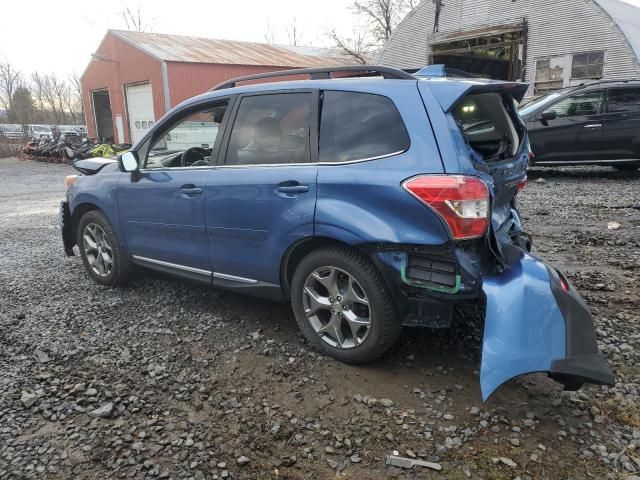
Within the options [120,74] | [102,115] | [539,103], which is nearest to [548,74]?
[539,103]

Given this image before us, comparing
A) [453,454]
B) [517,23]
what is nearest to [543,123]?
[517,23]

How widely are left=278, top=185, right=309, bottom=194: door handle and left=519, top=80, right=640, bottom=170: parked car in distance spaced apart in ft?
27.4

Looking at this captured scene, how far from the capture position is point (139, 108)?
931 inches

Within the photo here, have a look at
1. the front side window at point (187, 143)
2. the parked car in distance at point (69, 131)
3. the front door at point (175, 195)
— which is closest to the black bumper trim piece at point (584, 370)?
the front door at point (175, 195)

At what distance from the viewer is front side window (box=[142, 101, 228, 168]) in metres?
4.08

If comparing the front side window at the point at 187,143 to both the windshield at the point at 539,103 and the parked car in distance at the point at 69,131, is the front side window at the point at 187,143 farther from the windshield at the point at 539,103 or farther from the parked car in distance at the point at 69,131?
the parked car in distance at the point at 69,131

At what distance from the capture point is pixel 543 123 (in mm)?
10078

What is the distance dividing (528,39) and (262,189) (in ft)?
49.8

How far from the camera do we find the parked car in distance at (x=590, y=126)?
960cm

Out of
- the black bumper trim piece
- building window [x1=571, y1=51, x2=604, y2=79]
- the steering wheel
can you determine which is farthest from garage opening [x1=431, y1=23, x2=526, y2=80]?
the black bumper trim piece

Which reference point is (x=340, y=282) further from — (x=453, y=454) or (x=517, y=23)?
(x=517, y=23)

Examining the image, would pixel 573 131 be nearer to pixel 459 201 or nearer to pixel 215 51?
pixel 459 201

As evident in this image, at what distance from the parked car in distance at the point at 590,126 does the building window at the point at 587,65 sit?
5475mm

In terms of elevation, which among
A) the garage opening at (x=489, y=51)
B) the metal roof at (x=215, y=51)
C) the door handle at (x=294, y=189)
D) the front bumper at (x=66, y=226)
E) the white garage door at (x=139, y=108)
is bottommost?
the front bumper at (x=66, y=226)
